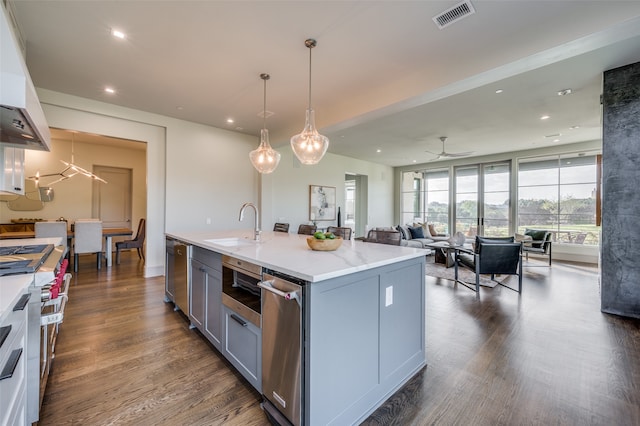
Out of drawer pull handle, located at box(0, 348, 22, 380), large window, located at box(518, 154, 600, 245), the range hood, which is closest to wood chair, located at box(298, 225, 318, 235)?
the range hood

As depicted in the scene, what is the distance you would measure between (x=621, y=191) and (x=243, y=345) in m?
4.32

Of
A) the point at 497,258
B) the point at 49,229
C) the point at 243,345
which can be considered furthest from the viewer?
the point at 49,229

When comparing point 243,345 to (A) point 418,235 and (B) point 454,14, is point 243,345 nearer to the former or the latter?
(B) point 454,14

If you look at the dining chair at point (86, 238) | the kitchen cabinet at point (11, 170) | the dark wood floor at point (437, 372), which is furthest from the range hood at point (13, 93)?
the dining chair at point (86, 238)

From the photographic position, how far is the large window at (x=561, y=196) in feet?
21.6

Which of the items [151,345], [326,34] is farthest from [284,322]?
[326,34]

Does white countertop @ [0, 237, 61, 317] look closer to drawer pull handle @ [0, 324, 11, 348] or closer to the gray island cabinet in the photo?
drawer pull handle @ [0, 324, 11, 348]

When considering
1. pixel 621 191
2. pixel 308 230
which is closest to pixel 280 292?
pixel 308 230

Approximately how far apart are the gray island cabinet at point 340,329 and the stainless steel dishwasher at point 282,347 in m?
0.01

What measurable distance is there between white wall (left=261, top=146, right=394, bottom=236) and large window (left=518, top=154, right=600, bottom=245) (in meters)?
4.33

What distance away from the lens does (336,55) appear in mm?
2998

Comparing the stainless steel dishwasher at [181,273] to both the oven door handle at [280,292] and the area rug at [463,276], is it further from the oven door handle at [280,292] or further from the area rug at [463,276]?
the area rug at [463,276]

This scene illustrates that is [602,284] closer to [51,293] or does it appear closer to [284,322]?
[284,322]

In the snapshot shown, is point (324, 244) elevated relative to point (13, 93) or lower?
lower
